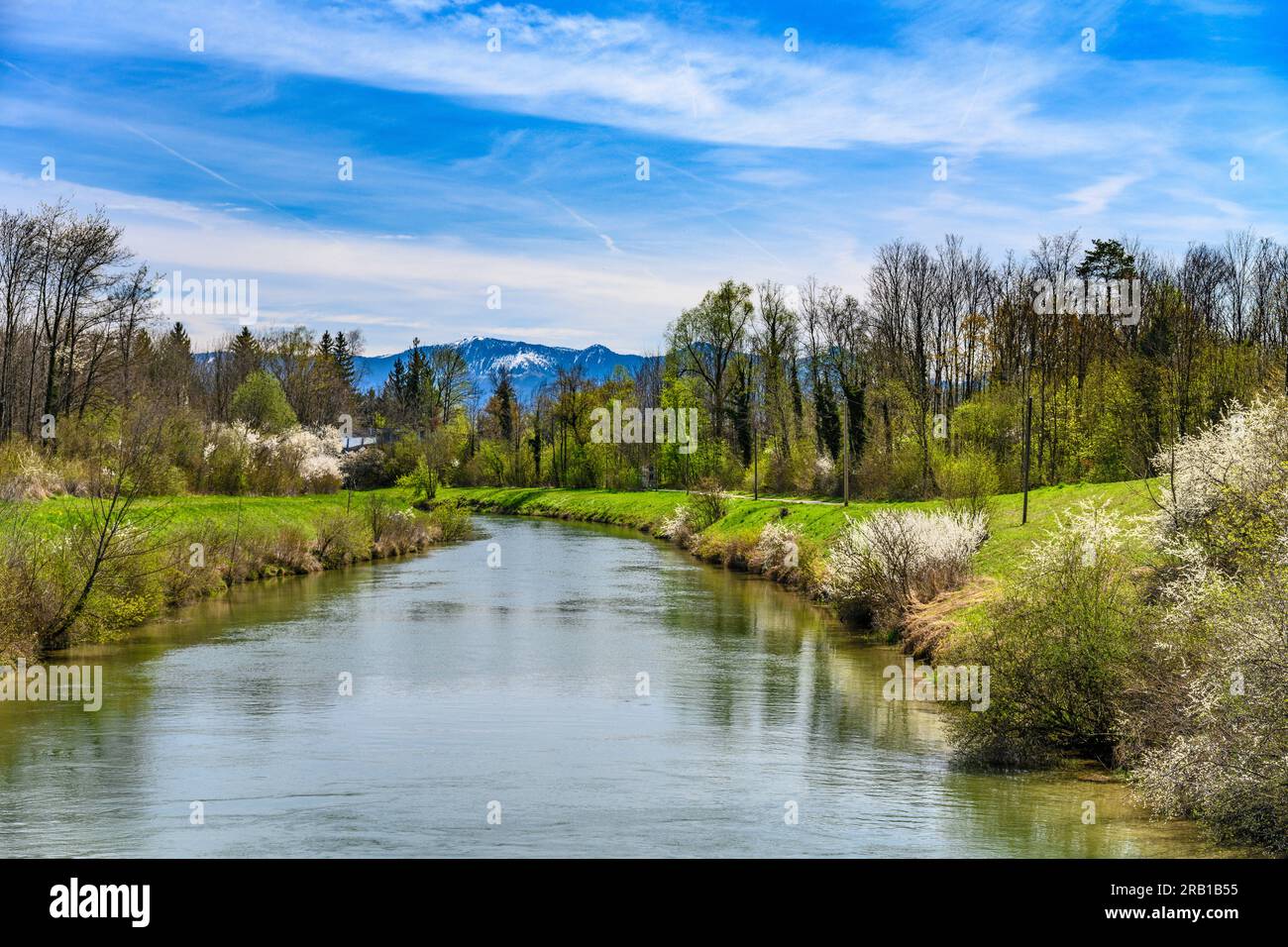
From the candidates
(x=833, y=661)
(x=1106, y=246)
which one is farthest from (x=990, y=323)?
(x=833, y=661)

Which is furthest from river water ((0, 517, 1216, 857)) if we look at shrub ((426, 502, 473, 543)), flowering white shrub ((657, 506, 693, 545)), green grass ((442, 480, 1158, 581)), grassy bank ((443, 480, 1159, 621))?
flowering white shrub ((657, 506, 693, 545))

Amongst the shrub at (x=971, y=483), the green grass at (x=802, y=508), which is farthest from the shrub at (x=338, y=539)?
the shrub at (x=971, y=483)

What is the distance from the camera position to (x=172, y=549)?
100 ft

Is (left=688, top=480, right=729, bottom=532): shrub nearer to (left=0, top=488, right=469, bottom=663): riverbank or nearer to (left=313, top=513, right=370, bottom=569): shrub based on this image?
(left=0, top=488, right=469, bottom=663): riverbank

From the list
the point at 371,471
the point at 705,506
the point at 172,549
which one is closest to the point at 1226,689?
the point at 172,549

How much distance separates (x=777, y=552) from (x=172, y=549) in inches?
847

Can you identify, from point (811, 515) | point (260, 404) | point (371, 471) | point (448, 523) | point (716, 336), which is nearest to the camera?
point (811, 515)

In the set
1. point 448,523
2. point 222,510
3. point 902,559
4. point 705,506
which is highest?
point 222,510

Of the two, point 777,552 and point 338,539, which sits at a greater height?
point 338,539

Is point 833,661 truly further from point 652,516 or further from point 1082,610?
point 652,516

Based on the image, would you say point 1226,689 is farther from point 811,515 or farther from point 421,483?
point 421,483

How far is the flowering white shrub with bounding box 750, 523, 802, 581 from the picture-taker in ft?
130

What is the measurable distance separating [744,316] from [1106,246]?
27606 mm

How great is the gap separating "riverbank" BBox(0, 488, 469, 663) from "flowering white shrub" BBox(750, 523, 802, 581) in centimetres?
1694
